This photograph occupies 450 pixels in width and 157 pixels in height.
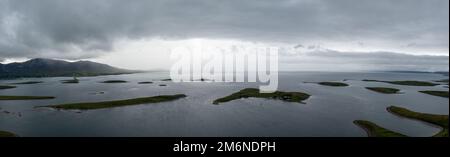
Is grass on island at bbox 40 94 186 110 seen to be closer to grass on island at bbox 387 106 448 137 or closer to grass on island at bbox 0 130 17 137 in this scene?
grass on island at bbox 0 130 17 137

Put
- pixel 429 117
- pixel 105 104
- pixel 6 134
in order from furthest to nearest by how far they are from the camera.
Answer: pixel 105 104
pixel 429 117
pixel 6 134

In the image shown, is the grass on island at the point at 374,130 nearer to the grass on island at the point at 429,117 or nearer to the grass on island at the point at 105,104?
the grass on island at the point at 429,117

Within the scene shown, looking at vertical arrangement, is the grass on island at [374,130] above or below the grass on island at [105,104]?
below

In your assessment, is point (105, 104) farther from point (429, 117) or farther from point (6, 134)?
point (429, 117)

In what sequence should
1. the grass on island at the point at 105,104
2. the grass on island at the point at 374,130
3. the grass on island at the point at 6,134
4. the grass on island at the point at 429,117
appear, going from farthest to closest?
the grass on island at the point at 105,104 → the grass on island at the point at 429,117 → the grass on island at the point at 374,130 → the grass on island at the point at 6,134

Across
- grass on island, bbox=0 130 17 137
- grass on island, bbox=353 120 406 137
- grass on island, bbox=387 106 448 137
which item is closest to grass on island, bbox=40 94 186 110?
grass on island, bbox=0 130 17 137

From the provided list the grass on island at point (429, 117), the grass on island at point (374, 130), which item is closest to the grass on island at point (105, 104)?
the grass on island at point (374, 130)

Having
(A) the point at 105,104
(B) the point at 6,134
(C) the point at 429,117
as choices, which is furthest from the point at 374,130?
(A) the point at 105,104
